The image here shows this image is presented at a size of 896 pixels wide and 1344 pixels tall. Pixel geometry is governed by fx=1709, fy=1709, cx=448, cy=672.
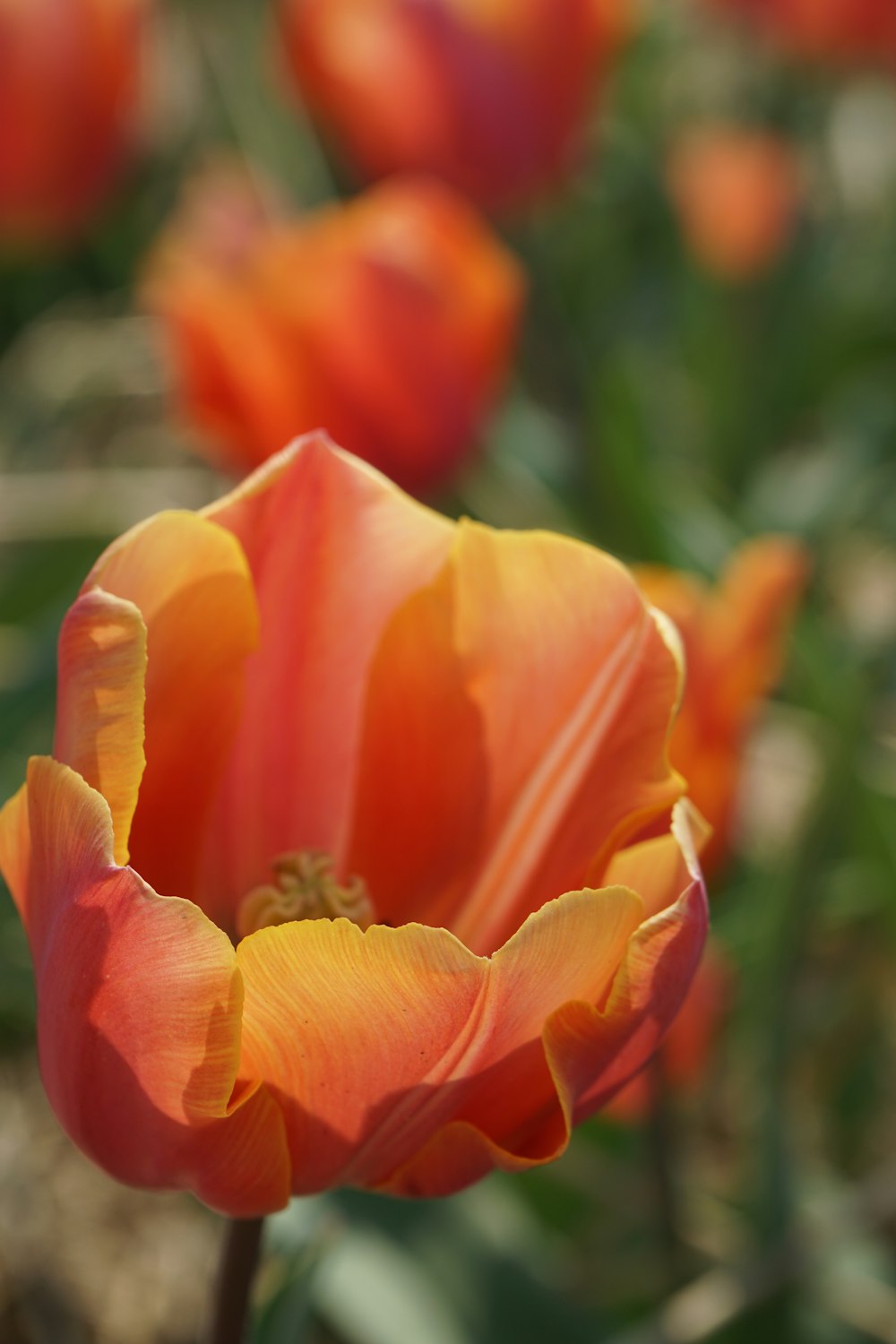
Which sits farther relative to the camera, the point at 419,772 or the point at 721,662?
the point at 721,662

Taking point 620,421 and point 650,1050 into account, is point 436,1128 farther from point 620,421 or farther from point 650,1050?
point 620,421

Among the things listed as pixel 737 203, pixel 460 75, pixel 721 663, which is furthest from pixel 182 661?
pixel 737 203

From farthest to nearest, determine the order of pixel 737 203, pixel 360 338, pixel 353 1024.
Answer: pixel 737 203 < pixel 360 338 < pixel 353 1024

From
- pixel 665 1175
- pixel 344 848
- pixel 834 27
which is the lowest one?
pixel 665 1175

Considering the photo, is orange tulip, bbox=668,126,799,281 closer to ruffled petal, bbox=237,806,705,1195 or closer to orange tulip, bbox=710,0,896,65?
orange tulip, bbox=710,0,896,65

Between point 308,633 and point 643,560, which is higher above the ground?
Answer: point 308,633

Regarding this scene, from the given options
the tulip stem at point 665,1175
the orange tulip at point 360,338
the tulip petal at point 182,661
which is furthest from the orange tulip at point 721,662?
the orange tulip at point 360,338

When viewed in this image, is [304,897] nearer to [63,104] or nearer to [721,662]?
[721,662]

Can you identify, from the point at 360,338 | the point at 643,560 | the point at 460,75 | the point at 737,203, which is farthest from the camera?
the point at 737,203
